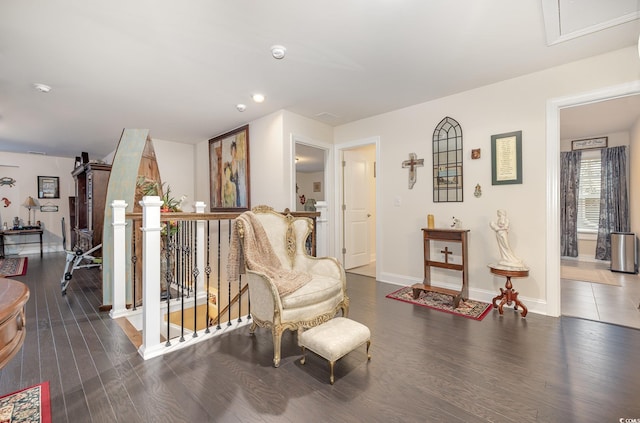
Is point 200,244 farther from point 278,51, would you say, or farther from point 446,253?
point 446,253

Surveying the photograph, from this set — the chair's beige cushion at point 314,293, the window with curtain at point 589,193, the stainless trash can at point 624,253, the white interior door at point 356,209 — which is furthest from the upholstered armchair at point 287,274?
the window with curtain at point 589,193

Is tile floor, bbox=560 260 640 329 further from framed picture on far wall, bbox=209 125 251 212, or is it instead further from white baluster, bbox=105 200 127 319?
white baluster, bbox=105 200 127 319

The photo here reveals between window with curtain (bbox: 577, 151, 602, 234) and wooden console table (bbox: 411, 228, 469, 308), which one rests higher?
window with curtain (bbox: 577, 151, 602, 234)

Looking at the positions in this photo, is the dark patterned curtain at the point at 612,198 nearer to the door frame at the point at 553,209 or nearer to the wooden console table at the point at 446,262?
the door frame at the point at 553,209

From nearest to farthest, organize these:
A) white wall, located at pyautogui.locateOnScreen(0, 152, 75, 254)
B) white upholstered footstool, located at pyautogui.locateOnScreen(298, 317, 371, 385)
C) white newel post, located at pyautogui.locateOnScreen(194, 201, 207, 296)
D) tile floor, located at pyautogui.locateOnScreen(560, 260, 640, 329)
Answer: white upholstered footstool, located at pyautogui.locateOnScreen(298, 317, 371, 385), tile floor, located at pyautogui.locateOnScreen(560, 260, 640, 329), white newel post, located at pyautogui.locateOnScreen(194, 201, 207, 296), white wall, located at pyautogui.locateOnScreen(0, 152, 75, 254)

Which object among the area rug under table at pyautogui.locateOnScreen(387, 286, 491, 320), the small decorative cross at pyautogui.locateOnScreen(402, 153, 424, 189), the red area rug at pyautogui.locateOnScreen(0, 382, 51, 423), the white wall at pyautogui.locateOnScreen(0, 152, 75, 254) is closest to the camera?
the red area rug at pyautogui.locateOnScreen(0, 382, 51, 423)

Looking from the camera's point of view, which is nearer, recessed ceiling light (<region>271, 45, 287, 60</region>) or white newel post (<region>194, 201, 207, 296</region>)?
recessed ceiling light (<region>271, 45, 287, 60</region>)

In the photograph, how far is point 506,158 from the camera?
3195mm

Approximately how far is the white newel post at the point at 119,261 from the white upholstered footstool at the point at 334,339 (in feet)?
7.20

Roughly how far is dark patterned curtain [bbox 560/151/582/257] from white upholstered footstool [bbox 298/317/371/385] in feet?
20.7

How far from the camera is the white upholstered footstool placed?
177 centimetres

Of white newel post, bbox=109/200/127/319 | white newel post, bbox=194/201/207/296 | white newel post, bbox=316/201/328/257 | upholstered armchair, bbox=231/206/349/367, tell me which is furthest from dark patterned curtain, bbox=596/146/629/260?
white newel post, bbox=109/200/127/319

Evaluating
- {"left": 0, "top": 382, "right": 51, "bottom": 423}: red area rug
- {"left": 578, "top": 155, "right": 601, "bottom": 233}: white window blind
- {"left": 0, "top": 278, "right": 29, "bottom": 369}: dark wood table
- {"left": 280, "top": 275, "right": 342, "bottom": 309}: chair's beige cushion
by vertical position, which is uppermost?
{"left": 578, "top": 155, "right": 601, "bottom": 233}: white window blind

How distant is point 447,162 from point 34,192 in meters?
9.62
